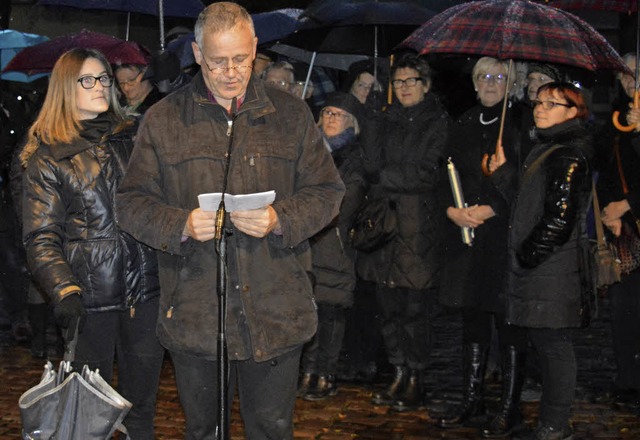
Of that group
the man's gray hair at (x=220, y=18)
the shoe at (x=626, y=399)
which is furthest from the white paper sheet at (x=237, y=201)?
the shoe at (x=626, y=399)

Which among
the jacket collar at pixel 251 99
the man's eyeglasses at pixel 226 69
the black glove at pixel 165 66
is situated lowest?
the jacket collar at pixel 251 99

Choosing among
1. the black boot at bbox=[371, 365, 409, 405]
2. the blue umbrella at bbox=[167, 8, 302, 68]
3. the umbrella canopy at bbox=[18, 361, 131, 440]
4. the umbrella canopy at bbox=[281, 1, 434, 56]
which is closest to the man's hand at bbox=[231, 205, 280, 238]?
the umbrella canopy at bbox=[18, 361, 131, 440]

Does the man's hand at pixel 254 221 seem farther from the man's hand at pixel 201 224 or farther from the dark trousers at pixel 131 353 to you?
the dark trousers at pixel 131 353

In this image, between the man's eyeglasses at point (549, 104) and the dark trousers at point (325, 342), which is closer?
the man's eyeglasses at point (549, 104)

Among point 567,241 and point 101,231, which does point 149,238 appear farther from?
point 567,241

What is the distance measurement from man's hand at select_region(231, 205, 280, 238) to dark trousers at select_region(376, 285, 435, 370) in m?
3.82

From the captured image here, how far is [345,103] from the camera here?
27.9 feet

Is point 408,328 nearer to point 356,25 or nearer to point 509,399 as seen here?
point 509,399

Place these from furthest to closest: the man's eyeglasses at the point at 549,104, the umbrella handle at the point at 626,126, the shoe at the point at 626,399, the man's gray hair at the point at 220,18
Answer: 1. the shoe at the point at 626,399
2. the umbrella handle at the point at 626,126
3. the man's eyeglasses at the point at 549,104
4. the man's gray hair at the point at 220,18

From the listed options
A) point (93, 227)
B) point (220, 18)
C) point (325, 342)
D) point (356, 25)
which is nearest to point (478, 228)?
point (325, 342)

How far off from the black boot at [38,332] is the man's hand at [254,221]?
18.2 ft

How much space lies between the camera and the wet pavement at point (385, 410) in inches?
293

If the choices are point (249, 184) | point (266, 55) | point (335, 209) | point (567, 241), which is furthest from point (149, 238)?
point (266, 55)

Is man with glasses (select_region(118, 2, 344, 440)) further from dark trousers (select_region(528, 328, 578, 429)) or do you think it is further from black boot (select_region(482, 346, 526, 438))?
black boot (select_region(482, 346, 526, 438))
